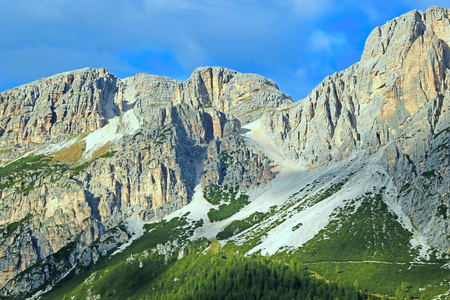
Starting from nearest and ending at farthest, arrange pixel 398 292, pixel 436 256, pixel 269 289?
pixel 398 292 < pixel 269 289 < pixel 436 256

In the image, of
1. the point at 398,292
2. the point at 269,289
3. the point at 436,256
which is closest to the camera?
the point at 398,292

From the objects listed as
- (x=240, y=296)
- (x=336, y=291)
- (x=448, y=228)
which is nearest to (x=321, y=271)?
(x=336, y=291)

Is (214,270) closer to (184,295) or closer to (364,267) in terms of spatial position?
(184,295)

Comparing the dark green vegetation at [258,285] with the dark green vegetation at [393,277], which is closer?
the dark green vegetation at [258,285]

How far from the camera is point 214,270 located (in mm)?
198000

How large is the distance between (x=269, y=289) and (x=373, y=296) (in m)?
36.4

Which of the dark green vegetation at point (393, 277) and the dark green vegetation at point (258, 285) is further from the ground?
the dark green vegetation at point (258, 285)

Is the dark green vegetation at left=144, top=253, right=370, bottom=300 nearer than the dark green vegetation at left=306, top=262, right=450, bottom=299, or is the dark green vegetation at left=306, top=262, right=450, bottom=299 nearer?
the dark green vegetation at left=144, top=253, right=370, bottom=300

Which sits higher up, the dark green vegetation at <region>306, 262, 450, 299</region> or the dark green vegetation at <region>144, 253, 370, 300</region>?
the dark green vegetation at <region>144, 253, 370, 300</region>

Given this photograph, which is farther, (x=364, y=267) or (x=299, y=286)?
(x=364, y=267)

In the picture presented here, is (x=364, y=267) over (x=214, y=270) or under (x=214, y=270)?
under

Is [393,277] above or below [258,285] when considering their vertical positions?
below

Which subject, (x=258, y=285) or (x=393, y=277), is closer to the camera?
(x=258, y=285)

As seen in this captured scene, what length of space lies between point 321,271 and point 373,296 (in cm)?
3194
